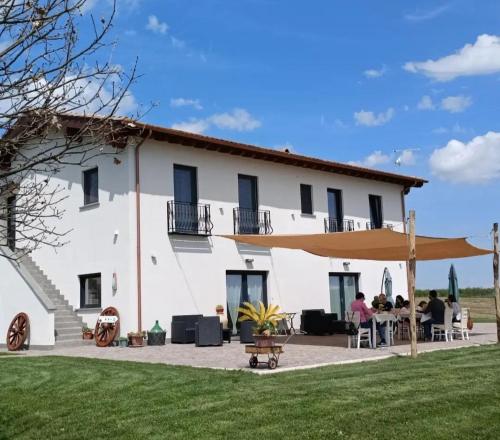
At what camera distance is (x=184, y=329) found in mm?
15320

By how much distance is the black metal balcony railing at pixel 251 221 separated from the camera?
17.5 metres

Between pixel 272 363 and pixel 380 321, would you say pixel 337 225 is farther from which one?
pixel 272 363

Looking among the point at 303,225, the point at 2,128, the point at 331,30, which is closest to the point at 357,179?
the point at 303,225

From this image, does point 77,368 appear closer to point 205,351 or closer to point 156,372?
point 156,372

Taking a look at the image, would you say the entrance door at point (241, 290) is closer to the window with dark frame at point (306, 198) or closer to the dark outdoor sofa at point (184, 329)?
the dark outdoor sofa at point (184, 329)

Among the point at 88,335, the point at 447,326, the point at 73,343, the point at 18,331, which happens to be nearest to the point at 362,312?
the point at 447,326

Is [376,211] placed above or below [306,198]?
below

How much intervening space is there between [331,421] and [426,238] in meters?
8.38

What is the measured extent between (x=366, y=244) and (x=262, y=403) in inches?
286

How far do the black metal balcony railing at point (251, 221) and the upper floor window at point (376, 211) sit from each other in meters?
5.18

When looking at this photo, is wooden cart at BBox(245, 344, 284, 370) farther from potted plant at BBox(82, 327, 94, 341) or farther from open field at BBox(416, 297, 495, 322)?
open field at BBox(416, 297, 495, 322)

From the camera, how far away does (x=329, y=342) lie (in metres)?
14.5

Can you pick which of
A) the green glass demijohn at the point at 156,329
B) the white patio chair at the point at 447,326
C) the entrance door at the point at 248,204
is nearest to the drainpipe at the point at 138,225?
the green glass demijohn at the point at 156,329

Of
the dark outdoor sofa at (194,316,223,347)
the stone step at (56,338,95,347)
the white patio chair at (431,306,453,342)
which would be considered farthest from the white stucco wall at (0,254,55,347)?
the white patio chair at (431,306,453,342)
